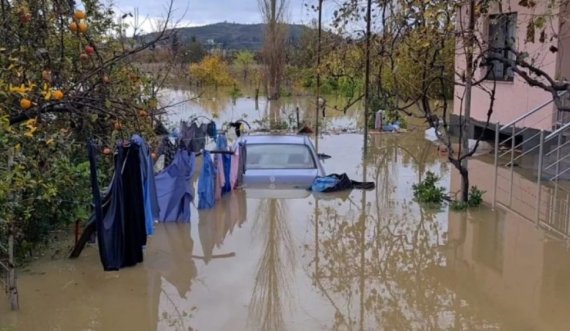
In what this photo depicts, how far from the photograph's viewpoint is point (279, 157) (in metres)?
11.8

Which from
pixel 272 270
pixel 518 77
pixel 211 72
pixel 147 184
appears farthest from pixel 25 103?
pixel 211 72

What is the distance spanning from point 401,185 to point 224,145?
350 centimetres

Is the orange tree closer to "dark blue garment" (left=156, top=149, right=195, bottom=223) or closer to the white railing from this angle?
"dark blue garment" (left=156, top=149, right=195, bottom=223)

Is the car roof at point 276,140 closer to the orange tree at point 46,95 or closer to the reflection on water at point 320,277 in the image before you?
the reflection on water at point 320,277

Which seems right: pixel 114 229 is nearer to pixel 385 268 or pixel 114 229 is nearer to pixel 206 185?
pixel 385 268

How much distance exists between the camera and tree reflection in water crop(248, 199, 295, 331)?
595cm

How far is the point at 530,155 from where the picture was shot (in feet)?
49.2

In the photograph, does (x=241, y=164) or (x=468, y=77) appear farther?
(x=241, y=164)

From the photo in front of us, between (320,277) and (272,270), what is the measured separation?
568mm

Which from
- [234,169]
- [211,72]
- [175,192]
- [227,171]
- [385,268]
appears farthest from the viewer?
[211,72]

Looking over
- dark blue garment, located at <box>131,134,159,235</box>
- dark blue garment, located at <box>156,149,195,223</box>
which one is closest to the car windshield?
dark blue garment, located at <box>156,149,195,223</box>

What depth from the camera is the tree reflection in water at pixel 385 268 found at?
19.7ft

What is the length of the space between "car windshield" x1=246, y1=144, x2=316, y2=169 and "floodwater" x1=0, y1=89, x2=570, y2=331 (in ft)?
4.48

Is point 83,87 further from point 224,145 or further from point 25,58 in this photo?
point 224,145
